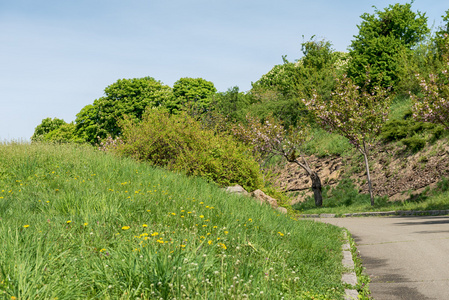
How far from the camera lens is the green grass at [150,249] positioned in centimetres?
438

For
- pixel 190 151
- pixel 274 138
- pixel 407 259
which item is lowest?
pixel 407 259

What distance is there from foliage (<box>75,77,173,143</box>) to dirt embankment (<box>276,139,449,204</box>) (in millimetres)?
22361

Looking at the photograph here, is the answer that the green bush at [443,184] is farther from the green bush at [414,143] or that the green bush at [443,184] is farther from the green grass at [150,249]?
the green grass at [150,249]

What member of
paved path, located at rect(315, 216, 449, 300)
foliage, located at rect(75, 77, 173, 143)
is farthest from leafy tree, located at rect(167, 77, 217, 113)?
paved path, located at rect(315, 216, 449, 300)

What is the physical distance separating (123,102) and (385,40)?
28.5m

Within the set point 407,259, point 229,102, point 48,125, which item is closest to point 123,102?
point 229,102

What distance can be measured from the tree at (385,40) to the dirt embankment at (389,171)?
33.2 ft

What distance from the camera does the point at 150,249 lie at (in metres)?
4.98

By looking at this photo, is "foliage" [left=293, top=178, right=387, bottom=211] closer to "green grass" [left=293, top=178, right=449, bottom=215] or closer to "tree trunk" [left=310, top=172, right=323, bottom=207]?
"green grass" [left=293, top=178, right=449, bottom=215]

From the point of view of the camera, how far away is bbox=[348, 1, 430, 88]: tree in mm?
36500

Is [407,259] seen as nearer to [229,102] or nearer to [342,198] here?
[342,198]

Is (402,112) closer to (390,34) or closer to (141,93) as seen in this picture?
(390,34)

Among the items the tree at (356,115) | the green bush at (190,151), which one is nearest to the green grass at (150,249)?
the green bush at (190,151)

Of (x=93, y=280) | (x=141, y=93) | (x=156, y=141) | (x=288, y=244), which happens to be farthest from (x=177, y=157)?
(x=141, y=93)
